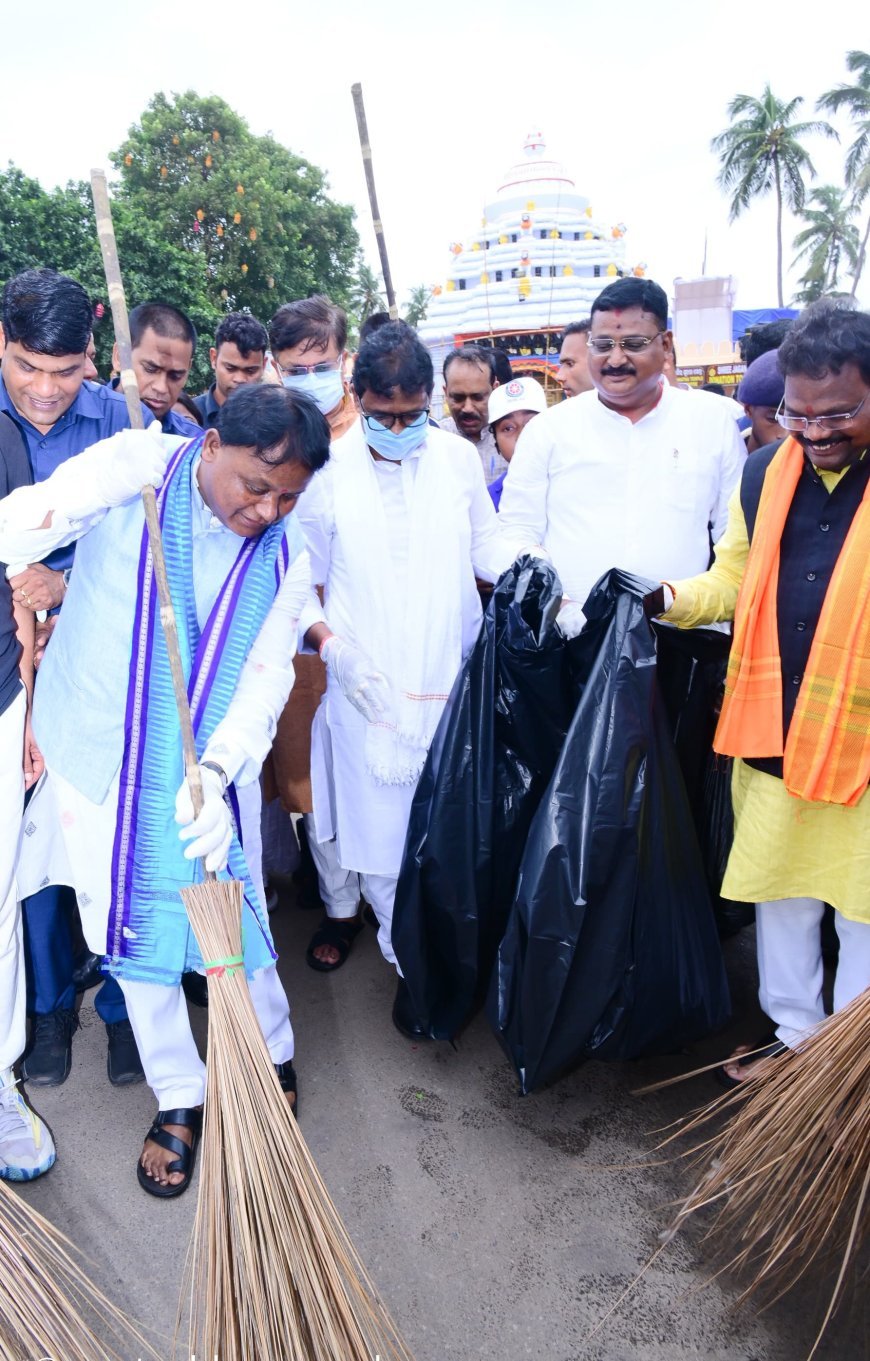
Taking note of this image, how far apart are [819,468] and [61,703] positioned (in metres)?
1.63

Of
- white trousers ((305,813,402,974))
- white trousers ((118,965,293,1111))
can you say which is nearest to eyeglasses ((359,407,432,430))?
white trousers ((305,813,402,974))

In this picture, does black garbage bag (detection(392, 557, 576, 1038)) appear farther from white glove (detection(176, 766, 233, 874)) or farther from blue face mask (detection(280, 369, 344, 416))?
blue face mask (detection(280, 369, 344, 416))

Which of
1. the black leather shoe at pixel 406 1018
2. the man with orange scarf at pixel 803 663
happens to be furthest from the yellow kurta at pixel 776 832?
the black leather shoe at pixel 406 1018

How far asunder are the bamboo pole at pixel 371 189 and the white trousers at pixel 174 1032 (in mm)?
1943

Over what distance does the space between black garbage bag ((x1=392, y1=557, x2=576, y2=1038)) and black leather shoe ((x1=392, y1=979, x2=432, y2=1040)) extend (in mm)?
154

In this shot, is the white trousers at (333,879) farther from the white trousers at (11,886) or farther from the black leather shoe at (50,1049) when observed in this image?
the white trousers at (11,886)

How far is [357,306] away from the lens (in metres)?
31.5

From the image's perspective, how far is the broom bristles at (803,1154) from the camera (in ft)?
4.97

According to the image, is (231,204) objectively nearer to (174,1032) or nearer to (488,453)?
(488,453)

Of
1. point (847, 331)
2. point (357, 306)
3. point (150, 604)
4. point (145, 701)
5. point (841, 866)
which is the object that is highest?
point (357, 306)

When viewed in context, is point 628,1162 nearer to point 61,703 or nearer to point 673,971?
point 673,971

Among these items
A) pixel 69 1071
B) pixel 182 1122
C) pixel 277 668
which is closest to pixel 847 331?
pixel 277 668

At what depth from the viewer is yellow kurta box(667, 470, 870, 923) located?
1.88 metres

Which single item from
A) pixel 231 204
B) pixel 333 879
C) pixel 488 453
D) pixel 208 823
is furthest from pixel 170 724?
pixel 231 204
